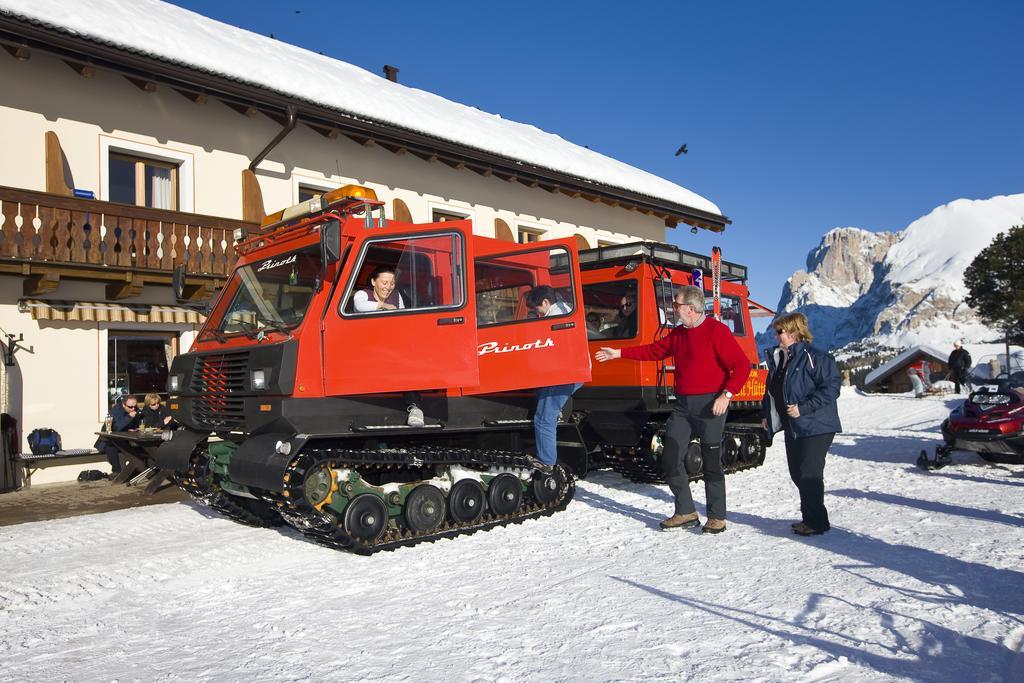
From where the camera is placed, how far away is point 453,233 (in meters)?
6.45

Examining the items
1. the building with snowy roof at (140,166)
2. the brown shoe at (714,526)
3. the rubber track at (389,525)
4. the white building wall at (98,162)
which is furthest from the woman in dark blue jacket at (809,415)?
the white building wall at (98,162)

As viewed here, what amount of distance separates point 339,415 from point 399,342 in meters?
0.76

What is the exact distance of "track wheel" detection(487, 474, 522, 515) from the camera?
6723 millimetres

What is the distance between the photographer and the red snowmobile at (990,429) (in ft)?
30.1

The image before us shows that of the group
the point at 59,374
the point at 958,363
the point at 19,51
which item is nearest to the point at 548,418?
the point at 59,374

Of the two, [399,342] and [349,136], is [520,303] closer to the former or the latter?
[399,342]

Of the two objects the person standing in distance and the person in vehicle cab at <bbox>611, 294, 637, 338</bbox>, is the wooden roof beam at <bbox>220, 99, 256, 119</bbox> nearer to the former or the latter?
the person in vehicle cab at <bbox>611, 294, 637, 338</bbox>

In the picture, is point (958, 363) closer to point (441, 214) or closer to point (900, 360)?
point (900, 360)

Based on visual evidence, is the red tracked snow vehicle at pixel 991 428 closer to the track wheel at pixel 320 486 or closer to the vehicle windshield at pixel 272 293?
the track wheel at pixel 320 486

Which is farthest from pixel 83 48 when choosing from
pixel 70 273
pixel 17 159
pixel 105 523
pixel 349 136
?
pixel 105 523

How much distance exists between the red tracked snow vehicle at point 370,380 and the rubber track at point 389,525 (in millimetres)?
17

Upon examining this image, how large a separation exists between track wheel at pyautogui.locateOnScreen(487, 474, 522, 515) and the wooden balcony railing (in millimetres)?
6884

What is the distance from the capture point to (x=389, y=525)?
6.05 meters

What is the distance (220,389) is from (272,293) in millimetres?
947
